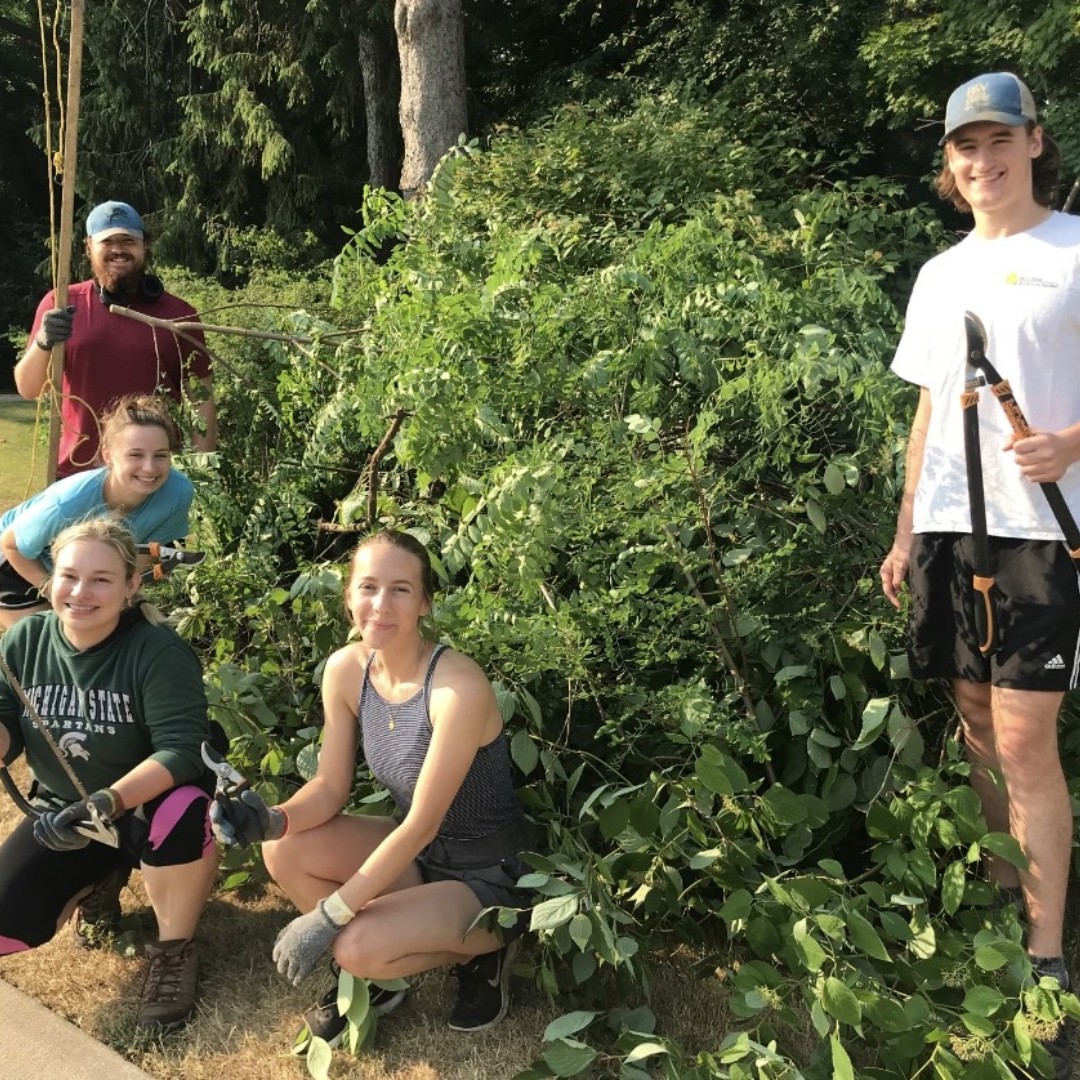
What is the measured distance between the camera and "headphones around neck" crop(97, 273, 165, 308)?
400cm

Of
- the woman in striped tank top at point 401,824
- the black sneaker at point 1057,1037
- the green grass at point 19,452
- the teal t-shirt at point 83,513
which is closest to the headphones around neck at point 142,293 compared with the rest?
the teal t-shirt at point 83,513

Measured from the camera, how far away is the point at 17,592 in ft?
11.2

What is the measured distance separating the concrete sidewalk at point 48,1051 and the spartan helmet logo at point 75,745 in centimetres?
60

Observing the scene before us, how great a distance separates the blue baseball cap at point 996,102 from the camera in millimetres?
2229

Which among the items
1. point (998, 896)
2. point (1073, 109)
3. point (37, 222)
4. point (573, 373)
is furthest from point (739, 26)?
point (37, 222)

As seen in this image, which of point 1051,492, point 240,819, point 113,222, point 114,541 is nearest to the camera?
point 1051,492

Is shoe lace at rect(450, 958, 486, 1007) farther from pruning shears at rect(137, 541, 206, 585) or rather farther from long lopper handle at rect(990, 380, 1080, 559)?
long lopper handle at rect(990, 380, 1080, 559)

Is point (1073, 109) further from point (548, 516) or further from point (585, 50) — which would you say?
point (548, 516)

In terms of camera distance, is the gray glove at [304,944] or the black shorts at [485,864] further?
the black shorts at [485,864]

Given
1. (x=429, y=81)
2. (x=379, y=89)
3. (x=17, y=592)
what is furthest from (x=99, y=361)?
(x=379, y=89)

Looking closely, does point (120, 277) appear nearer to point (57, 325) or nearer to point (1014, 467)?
point (57, 325)

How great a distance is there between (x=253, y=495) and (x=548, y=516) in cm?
201

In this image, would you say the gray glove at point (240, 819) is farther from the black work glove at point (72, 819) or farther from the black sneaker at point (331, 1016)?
the black sneaker at point (331, 1016)

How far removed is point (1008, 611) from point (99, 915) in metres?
2.35
